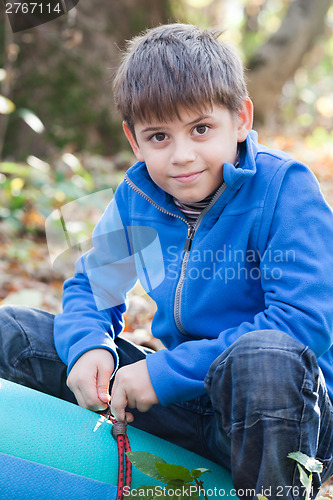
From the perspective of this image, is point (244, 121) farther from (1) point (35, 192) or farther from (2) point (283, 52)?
(2) point (283, 52)

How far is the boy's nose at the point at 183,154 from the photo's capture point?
1729 mm

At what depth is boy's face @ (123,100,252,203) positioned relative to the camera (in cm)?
175

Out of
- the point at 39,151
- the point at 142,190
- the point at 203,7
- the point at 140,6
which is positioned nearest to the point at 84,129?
the point at 39,151

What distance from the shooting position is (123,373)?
1.62m

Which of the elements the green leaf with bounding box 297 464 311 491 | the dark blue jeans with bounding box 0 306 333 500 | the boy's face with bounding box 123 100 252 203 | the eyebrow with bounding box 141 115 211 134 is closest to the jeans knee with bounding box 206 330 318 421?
the dark blue jeans with bounding box 0 306 333 500

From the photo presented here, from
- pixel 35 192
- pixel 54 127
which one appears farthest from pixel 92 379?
pixel 54 127

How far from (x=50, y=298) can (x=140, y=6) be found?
13.0ft

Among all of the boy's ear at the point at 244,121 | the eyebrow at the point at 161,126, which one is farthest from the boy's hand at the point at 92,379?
the boy's ear at the point at 244,121

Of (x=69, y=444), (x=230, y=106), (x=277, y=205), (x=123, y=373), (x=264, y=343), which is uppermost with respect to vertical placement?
(x=230, y=106)

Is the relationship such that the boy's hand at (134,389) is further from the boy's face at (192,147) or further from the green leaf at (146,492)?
the boy's face at (192,147)

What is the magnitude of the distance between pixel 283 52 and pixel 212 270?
6.61 metres

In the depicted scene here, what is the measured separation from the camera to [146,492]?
4.88ft

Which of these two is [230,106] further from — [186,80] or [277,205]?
[277,205]

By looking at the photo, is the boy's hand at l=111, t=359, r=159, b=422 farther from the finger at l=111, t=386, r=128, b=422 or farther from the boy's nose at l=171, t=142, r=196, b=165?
the boy's nose at l=171, t=142, r=196, b=165
